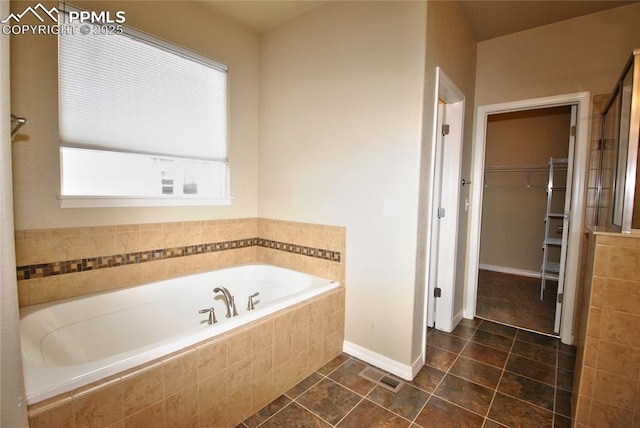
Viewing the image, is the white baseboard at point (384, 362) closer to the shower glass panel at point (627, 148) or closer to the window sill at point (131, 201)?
the shower glass panel at point (627, 148)

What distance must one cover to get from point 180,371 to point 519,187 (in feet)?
16.4

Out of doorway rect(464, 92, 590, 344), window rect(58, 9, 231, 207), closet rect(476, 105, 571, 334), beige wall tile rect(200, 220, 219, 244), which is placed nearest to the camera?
window rect(58, 9, 231, 207)

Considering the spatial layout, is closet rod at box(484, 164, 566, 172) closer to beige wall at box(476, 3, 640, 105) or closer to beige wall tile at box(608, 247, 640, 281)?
beige wall at box(476, 3, 640, 105)

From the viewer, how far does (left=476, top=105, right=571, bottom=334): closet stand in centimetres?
410

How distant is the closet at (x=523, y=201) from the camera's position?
13.4 ft

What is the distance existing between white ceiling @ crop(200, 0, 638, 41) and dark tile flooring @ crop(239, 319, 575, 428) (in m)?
2.70

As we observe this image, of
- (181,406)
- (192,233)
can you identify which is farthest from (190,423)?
(192,233)

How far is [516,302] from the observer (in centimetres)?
341

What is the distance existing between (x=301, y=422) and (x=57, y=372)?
1148 mm

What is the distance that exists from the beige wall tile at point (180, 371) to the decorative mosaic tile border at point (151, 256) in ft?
3.54

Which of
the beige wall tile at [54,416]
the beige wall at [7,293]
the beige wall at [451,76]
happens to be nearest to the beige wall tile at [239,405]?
the beige wall tile at [54,416]

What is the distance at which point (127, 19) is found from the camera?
78.7 inches

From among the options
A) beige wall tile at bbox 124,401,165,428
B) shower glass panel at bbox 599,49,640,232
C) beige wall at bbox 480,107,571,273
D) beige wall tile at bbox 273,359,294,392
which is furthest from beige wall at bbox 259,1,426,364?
beige wall at bbox 480,107,571,273

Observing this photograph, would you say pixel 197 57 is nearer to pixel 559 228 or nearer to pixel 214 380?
pixel 214 380
